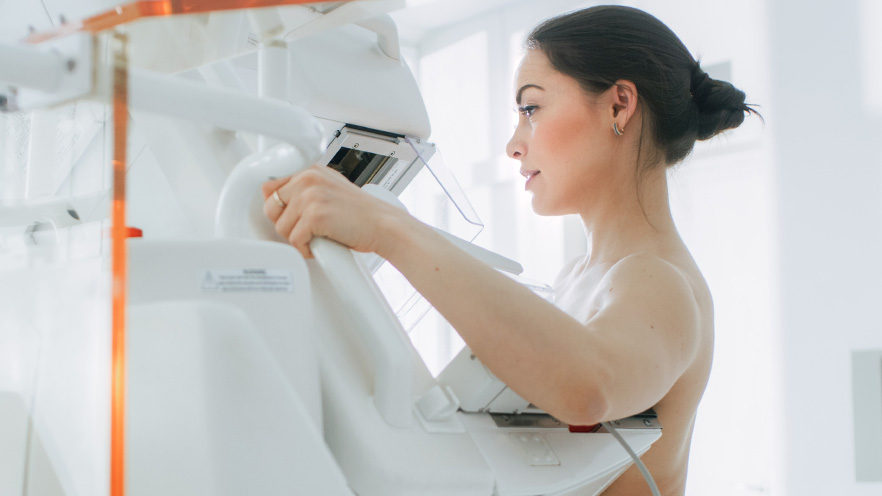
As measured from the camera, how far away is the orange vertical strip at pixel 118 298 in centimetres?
34

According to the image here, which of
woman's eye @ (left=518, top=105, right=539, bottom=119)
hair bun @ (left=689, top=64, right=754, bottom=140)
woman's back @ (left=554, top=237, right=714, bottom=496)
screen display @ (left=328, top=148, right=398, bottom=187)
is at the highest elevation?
hair bun @ (left=689, top=64, right=754, bottom=140)

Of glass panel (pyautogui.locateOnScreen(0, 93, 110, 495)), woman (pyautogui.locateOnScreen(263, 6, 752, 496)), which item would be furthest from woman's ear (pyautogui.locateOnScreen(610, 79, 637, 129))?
glass panel (pyautogui.locateOnScreen(0, 93, 110, 495))

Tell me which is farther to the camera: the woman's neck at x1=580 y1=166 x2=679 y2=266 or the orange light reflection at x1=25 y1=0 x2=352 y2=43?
the woman's neck at x1=580 y1=166 x2=679 y2=266

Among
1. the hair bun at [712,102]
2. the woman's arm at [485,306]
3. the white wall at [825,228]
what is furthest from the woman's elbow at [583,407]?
the white wall at [825,228]

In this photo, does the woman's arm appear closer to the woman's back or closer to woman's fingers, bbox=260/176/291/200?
woman's fingers, bbox=260/176/291/200

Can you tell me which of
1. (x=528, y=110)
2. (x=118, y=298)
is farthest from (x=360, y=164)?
(x=118, y=298)

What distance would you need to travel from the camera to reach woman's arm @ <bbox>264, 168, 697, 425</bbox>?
623 millimetres

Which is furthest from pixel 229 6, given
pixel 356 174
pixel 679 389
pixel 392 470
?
pixel 679 389

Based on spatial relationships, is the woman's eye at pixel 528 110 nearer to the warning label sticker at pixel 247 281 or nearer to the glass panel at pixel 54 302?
the warning label sticker at pixel 247 281

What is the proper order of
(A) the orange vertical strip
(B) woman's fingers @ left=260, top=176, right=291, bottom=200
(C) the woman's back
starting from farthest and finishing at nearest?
1. (C) the woman's back
2. (B) woman's fingers @ left=260, top=176, right=291, bottom=200
3. (A) the orange vertical strip

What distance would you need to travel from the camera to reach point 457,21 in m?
3.59

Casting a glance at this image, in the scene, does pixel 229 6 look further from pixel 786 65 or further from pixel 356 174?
pixel 786 65

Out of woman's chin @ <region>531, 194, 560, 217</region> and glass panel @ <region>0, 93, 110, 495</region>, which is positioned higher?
woman's chin @ <region>531, 194, 560, 217</region>

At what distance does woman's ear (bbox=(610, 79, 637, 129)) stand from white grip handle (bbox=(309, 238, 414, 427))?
64 centimetres
